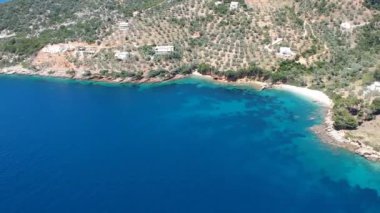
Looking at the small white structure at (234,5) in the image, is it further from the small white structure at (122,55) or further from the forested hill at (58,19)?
the small white structure at (122,55)

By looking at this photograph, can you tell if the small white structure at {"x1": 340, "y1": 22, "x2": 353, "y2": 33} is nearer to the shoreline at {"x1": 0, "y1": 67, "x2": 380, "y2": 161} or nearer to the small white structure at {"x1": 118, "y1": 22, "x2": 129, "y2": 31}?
the shoreline at {"x1": 0, "y1": 67, "x2": 380, "y2": 161}

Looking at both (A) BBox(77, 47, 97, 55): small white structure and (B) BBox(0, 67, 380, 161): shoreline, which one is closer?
(B) BBox(0, 67, 380, 161): shoreline

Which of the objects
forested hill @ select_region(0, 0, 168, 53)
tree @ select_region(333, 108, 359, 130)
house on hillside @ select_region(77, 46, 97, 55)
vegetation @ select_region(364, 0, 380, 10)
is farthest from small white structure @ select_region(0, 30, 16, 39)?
tree @ select_region(333, 108, 359, 130)

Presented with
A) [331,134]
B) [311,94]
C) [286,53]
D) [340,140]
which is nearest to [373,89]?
[311,94]

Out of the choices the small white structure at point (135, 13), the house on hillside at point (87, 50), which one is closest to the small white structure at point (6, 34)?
the house on hillside at point (87, 50)

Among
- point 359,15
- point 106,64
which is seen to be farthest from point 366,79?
point 106,64

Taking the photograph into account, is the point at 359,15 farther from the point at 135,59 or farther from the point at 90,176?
the point at 90,176
